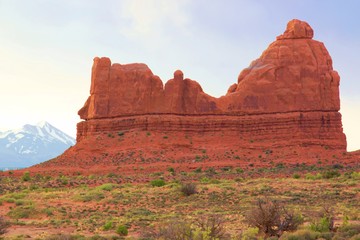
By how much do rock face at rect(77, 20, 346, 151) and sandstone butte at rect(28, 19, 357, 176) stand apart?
13 cm

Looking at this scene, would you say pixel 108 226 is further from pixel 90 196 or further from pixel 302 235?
pixel 90 196

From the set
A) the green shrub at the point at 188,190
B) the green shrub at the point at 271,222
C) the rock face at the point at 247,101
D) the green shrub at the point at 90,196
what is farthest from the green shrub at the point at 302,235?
the rock face at the point at 247,101

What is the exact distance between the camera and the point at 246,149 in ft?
202

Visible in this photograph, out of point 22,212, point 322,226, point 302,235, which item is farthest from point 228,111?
point 302,235

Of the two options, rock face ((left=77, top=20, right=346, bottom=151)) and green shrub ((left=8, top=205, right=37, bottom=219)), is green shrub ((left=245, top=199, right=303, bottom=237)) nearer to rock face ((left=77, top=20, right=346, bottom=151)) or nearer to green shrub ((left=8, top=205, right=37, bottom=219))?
green shrub ((left=8, top=205, right=37, bottom=219))

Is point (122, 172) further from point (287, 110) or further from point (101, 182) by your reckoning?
point (287, 110)

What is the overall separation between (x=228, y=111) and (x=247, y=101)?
9.16 feet

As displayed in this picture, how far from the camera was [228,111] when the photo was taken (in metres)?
66.1

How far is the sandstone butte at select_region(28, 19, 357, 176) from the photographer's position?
61719 millimetres

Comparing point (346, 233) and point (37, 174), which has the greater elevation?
point (37, 174)

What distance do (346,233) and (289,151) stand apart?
43125 mm

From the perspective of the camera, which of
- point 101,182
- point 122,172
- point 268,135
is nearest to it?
point 101,182

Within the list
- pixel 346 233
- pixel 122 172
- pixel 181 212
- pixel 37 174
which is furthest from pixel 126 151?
pixel 346 233

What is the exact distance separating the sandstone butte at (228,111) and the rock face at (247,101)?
0.41 feet
